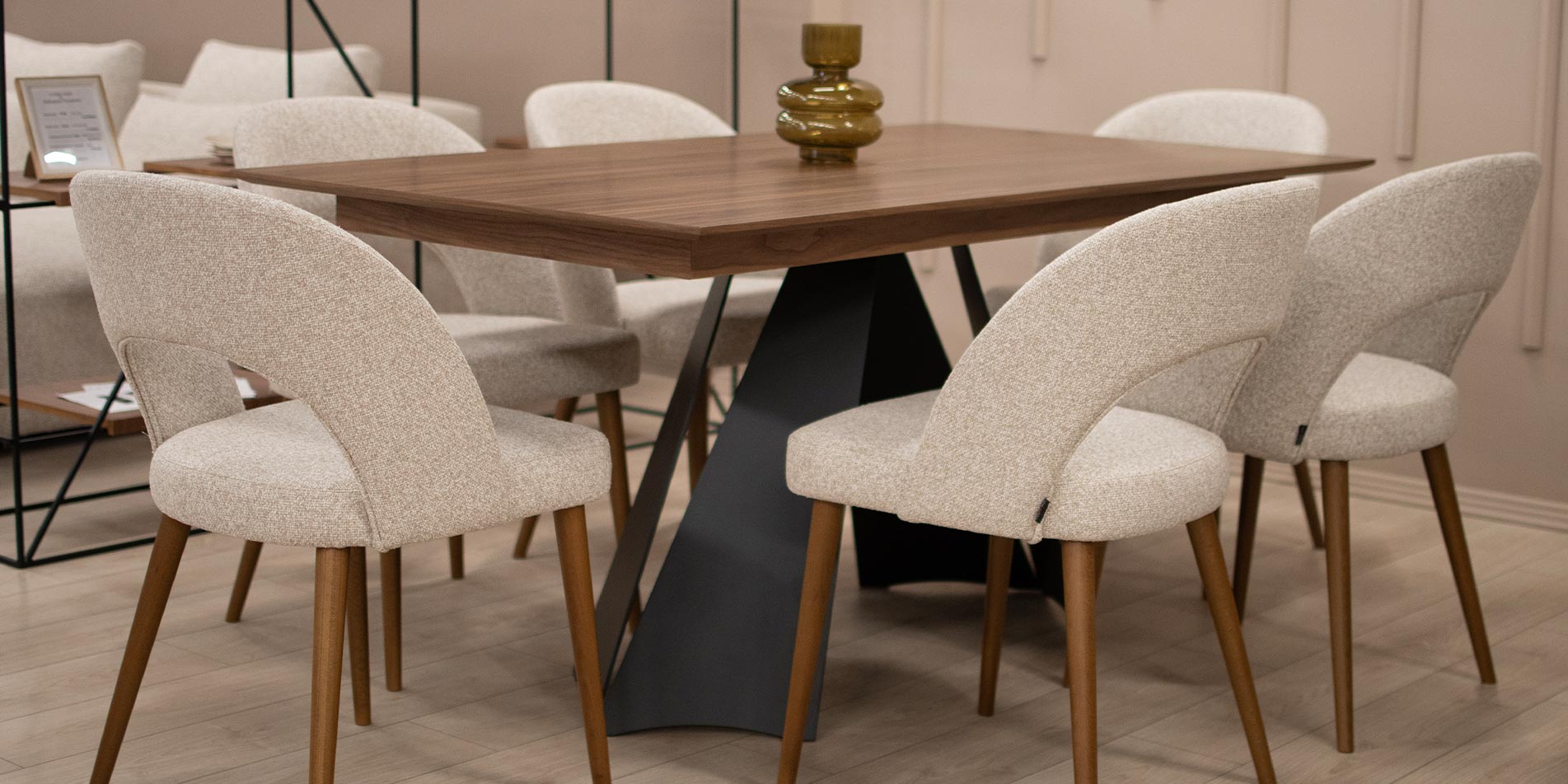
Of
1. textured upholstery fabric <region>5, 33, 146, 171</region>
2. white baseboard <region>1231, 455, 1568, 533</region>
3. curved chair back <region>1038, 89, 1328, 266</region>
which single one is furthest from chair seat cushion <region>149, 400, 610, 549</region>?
textured upholstery fabric <region>5, 33, 146, 171</region>

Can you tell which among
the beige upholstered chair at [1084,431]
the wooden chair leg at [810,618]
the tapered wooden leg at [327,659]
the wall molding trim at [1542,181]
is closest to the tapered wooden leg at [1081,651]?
the beige upholstered chair at [1084,431]

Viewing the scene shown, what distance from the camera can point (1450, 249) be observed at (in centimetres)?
221

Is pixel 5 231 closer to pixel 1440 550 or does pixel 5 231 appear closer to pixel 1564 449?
pixel 1440 550

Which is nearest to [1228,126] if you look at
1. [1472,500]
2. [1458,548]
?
[1472,500]

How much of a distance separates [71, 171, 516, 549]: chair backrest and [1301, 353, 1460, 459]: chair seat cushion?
3.66 ft

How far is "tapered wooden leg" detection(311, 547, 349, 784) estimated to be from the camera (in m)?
1.73

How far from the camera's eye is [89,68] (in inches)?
161

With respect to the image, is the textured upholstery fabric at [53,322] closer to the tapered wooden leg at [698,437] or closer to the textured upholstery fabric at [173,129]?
the textured upholstery fabric at [173,129]

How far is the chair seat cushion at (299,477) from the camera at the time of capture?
1.73 meters

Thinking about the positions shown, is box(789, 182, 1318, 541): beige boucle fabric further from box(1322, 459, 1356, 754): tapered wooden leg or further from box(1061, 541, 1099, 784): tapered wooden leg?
box(1322, 459, 1356, 754): tapered wooden leg

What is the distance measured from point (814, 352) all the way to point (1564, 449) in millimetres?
1899

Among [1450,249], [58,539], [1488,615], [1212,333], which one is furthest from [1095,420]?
[58,539]

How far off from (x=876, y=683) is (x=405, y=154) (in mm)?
1134

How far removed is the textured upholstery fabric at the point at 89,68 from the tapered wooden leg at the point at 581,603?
268cm
